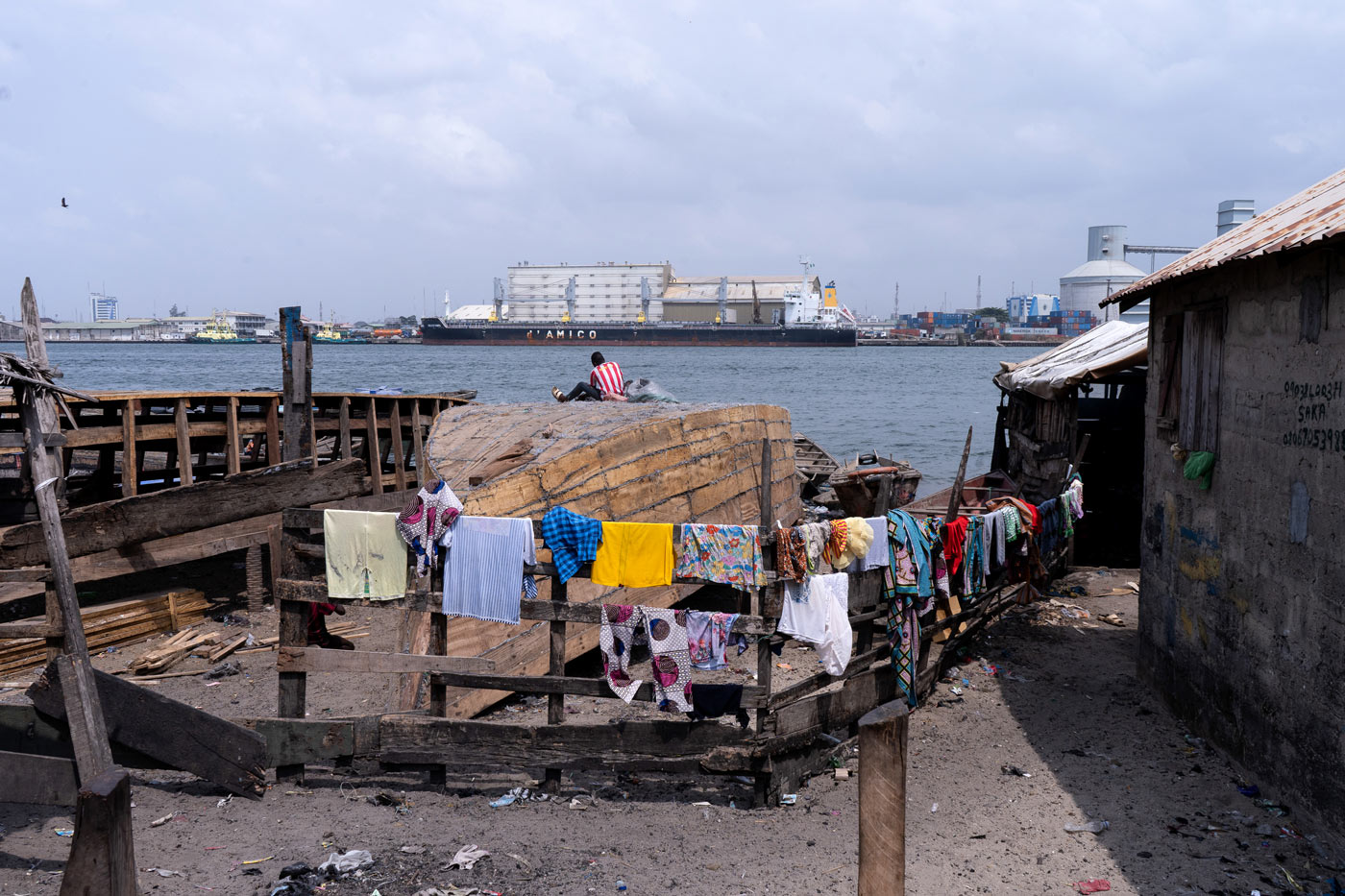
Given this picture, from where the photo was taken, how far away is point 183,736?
19.0 ft

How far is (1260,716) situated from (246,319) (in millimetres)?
161774

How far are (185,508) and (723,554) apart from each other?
6.52m

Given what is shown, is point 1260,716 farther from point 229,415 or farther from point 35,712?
point 229,415

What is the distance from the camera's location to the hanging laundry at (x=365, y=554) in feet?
20.5

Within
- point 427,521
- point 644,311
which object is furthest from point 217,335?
point 427,521

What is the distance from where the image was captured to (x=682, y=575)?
20.5 feet

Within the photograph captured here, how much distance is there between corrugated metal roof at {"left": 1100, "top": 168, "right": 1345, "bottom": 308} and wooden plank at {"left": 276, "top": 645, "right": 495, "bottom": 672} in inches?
221

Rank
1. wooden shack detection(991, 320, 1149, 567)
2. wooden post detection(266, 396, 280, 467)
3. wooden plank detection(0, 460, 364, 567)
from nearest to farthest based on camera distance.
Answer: wooden plank detection(0, 460, 364, 567)
wooden post detection(266, 396, 280, 467)
wooden shack detection(991, 320, 1149, 567)

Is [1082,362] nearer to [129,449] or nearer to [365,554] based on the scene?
[365,554]

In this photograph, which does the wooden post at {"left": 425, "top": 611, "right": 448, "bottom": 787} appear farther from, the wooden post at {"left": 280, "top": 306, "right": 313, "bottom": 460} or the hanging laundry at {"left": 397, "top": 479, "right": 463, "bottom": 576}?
the wooden post at {"left": 280, "top": 306, "right": 313, "bottom": 460}

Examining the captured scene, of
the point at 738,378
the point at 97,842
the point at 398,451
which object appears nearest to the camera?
the point at 97,842

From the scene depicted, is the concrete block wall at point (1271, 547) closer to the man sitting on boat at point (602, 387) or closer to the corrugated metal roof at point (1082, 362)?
the corrugated metal roof at point (1082, 362)

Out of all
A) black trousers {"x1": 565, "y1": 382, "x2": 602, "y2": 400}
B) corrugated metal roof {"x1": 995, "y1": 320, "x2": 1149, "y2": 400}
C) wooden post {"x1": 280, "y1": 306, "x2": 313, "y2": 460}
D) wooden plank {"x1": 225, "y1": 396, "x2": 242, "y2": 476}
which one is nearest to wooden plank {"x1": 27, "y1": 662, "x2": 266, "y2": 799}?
wooden plank {"x1": 225, "y1": 396, "x2": 242, "y2": 476}

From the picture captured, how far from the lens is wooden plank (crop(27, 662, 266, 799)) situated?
18.5 feet
